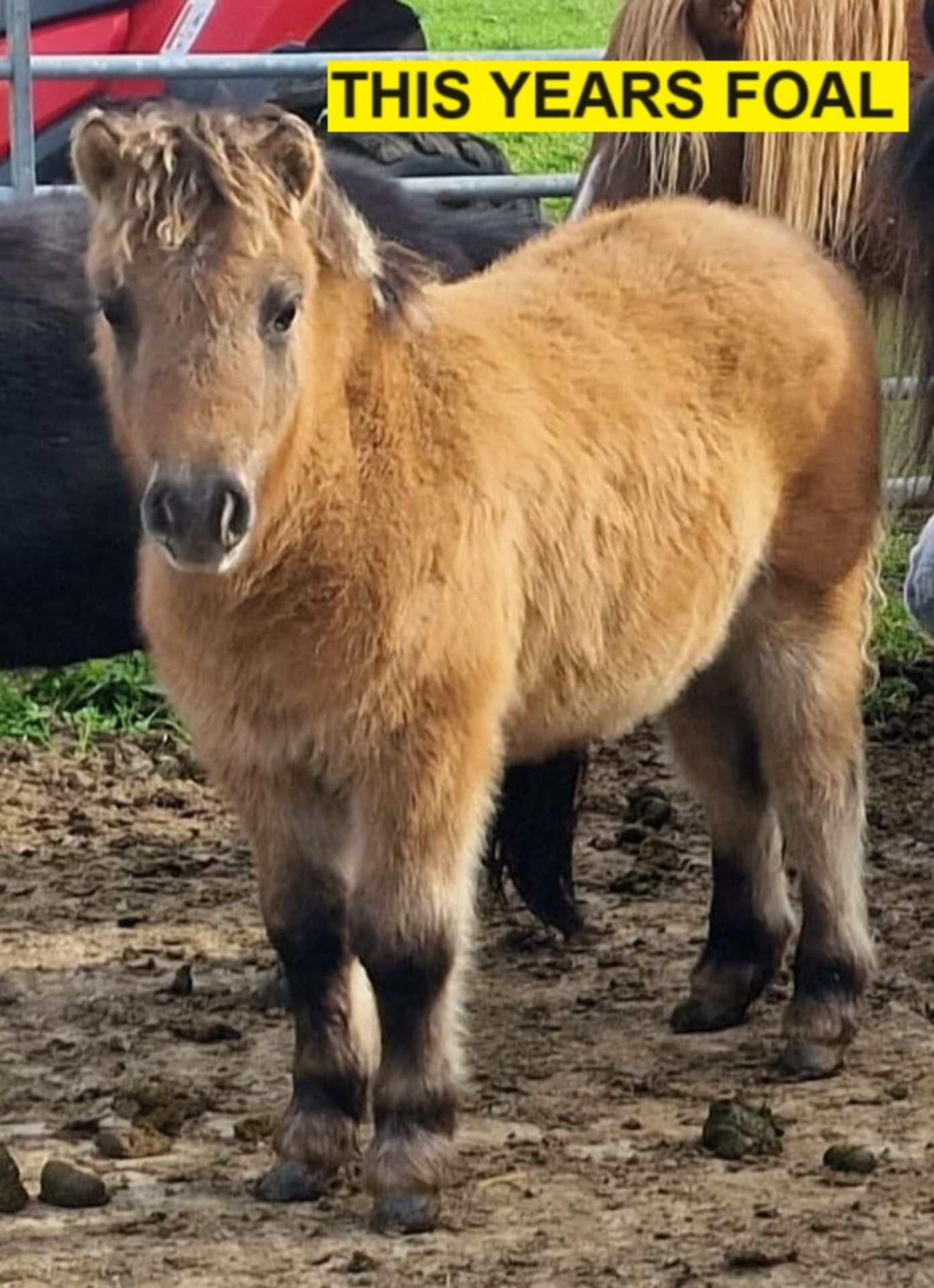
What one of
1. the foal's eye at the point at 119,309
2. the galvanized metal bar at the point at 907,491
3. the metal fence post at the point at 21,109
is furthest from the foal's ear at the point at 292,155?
the metal fence post at the point at 21,109

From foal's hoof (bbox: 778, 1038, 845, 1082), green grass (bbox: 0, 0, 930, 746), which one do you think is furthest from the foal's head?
green grass (bbox: 0, 0, 930, 746)

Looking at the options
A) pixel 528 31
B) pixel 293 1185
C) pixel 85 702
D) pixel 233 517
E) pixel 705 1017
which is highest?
pixel 233 517

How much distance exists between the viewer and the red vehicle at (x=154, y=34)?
6.63 m

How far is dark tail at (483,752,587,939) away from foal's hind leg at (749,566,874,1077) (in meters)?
0.50

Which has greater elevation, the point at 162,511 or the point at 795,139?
the point at 795,139

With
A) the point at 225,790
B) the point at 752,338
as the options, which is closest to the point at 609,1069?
the point at 225,790

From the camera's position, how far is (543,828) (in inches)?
166

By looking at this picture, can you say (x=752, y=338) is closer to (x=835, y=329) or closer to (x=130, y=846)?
(x=835, y=329)

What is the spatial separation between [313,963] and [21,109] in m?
3.03

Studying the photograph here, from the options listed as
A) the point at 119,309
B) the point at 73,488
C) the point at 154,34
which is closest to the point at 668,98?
the point at 73,488

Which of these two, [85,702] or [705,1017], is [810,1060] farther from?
[85,702]

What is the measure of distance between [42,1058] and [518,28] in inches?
412

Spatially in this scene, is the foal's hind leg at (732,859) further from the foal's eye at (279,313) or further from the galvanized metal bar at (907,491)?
the foal's eye at (279,313)

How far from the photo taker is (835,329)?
12.4ft
